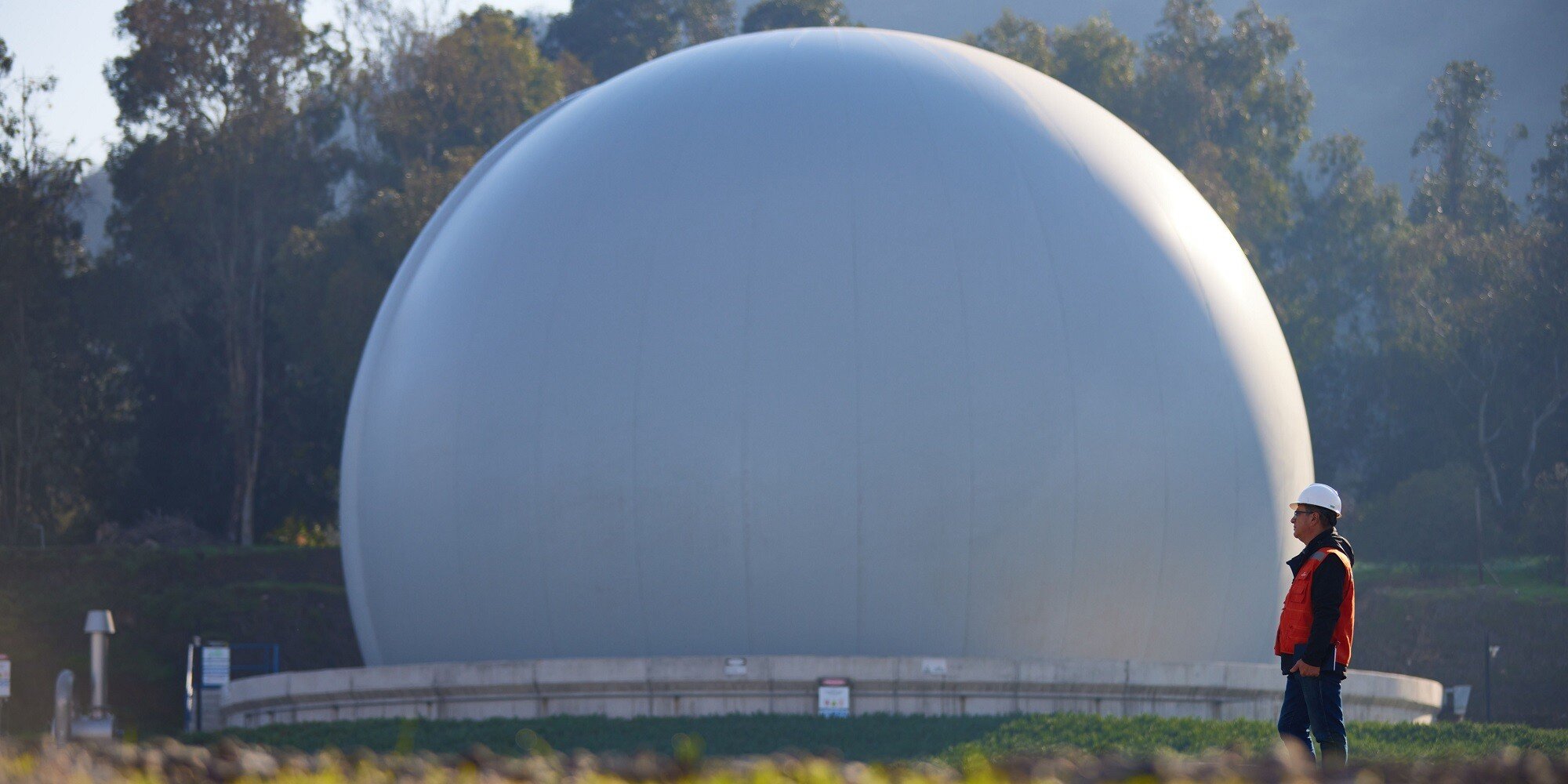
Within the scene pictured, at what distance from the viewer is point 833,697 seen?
17.4 metres

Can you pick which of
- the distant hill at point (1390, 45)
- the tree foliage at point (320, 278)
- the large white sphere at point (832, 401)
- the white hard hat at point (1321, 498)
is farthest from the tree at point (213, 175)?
the distant hill at point (1390, 45)

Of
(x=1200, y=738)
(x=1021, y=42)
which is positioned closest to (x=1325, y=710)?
(x=1200, y=738)

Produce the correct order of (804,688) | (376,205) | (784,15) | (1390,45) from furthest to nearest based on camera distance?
(1390,45), (784,15), (376,205), (804,688)

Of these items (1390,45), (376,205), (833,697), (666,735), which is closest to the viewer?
(666,735)

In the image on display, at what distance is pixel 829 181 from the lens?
19422mm

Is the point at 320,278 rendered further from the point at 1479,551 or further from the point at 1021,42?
the point at 1479,551

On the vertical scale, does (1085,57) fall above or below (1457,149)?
below

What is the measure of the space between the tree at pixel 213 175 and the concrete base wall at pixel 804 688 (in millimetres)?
29935

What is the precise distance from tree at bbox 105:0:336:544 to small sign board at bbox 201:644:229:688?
2075 cm

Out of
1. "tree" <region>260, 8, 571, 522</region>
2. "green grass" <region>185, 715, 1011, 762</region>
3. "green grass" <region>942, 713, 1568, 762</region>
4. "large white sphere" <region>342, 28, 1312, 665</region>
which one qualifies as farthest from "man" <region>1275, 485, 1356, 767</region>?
"tree" <region>260, 8, 571, 522</region>

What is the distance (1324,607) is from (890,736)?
6.33 metres

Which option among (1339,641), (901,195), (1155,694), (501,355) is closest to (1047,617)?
(1155,694)

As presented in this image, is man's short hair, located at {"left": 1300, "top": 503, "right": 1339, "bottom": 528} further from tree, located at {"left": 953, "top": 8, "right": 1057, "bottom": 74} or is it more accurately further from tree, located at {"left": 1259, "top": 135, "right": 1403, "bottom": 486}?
tree, located at {"left": 1259, "top": 135, "right": 1403, "bottom": 486}

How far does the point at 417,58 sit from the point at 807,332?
34.4 m
